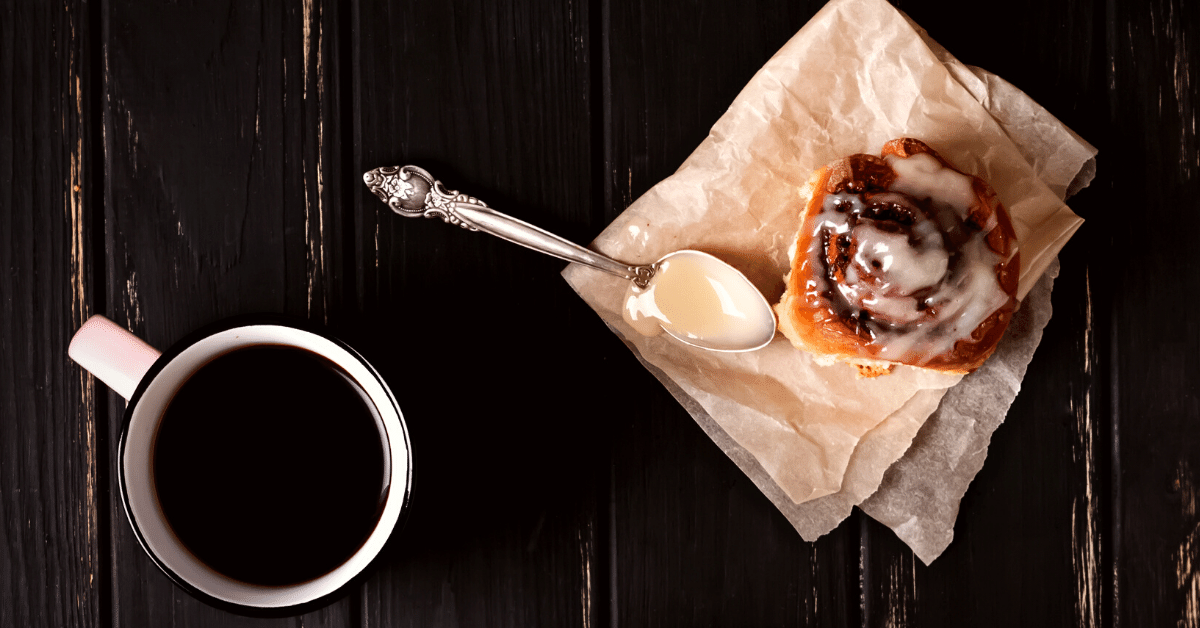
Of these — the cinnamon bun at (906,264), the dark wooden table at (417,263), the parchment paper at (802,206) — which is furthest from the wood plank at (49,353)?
the cinnamon bun at (906,264)

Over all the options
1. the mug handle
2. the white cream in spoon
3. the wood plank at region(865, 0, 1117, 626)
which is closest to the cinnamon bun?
the white cream in spoon

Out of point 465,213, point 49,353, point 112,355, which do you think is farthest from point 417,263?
point 49,353

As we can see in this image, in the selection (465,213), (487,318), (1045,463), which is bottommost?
(1045,463)

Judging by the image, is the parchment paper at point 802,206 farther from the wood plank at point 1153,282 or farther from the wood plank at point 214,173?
the wood plank at point 214,173

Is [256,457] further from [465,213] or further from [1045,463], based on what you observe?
[1045,463]

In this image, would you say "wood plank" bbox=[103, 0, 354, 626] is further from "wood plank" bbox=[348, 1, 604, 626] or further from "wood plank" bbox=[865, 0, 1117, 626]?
"wood plank" bbox=[865, 0, 1117, 626]
